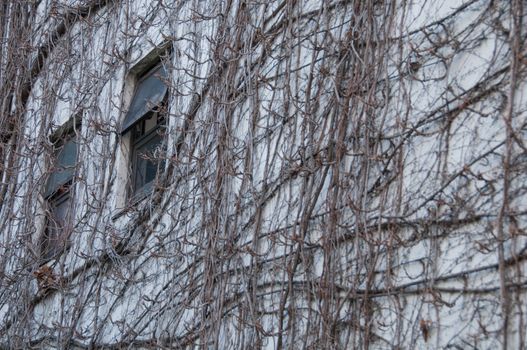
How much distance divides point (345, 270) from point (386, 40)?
4.02ft

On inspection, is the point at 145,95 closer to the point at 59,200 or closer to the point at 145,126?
the point at 145,126

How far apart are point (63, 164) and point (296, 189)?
3.55 meters

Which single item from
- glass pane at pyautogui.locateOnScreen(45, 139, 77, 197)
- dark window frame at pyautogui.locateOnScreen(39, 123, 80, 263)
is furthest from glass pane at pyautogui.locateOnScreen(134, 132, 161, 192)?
glass pane at pyautogui.locateOnScreen(45, 139, 77, 197)

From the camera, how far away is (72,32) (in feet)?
30.9

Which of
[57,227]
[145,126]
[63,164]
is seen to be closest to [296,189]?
[145,126]

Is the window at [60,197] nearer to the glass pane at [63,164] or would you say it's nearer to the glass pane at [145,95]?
the glass pane at [63,164]

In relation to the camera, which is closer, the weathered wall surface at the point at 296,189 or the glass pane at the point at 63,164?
the weathered wall surface at the point at 296,189

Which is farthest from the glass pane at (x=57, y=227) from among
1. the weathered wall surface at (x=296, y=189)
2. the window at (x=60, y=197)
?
the weathered wall surface at (x=296, y=189)

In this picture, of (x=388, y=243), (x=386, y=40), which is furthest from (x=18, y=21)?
(x=388, y=243)

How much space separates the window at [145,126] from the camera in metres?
7.88

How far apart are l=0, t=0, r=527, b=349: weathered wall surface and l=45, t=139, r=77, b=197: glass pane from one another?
125 mm

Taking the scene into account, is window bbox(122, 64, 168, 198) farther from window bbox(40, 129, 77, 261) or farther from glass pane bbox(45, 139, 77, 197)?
glass pane bbox(45, 139, 77, 197)

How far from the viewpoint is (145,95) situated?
27.2 feet

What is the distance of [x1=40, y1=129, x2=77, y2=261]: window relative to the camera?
8414mm
